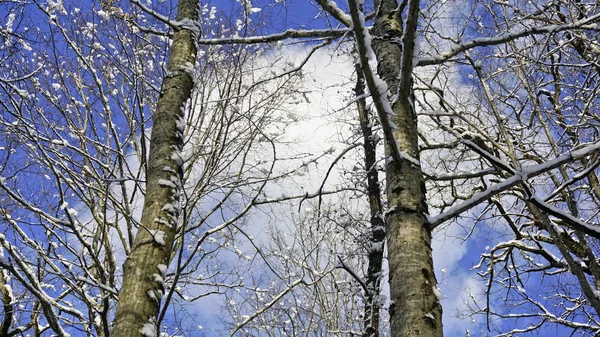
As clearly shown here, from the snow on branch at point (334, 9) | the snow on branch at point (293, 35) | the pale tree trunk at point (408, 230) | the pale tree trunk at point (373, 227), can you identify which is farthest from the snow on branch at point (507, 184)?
the pale tree trunk at point (373, 227)

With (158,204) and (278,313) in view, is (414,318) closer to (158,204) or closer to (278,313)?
(158,204)

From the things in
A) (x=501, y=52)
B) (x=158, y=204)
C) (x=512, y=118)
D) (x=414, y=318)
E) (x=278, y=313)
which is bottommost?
(x=414, y=318)

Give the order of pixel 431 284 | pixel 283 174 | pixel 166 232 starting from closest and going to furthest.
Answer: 1. pixel 431 284
2. pixel 166 232
3. pixel 283 174

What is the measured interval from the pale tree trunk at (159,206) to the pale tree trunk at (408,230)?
1.27 metres

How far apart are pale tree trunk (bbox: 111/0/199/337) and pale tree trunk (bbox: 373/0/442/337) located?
1271 mm

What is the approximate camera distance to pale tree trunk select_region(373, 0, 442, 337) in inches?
66.7

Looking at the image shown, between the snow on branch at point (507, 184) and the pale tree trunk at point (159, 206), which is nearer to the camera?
the snow on branch at point (507, 184)

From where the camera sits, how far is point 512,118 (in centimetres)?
623

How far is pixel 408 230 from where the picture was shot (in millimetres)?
1930

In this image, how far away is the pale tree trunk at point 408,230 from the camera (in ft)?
5.56

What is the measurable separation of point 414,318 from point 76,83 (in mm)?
6013

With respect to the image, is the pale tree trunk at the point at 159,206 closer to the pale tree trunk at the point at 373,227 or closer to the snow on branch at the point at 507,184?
the snow on branch at the point at 507,184

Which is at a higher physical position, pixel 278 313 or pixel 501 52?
pixel 501 52

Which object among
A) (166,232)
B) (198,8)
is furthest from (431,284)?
(198,8)
